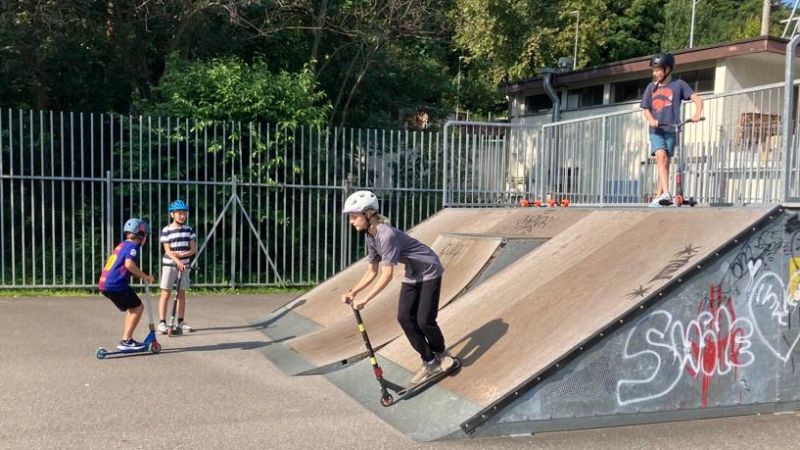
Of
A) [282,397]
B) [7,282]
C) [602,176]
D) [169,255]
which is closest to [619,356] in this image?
[282,397]

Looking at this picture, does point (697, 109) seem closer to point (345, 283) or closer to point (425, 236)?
point (425, 236)

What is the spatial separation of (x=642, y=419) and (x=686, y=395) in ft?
1.59

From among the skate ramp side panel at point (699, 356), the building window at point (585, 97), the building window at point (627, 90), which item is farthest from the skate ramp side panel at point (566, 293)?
the building window at point (585, 97)

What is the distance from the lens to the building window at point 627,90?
2492cm

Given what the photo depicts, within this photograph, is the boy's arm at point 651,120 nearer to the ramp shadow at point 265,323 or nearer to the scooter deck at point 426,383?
the scooter deck at point 426,383

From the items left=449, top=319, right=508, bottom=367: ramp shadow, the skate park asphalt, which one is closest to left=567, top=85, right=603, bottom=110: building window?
the skate park asphalt

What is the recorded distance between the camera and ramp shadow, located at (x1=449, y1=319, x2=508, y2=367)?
5633 mm

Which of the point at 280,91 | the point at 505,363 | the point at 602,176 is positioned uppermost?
the point at 280,91

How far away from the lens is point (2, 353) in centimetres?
718

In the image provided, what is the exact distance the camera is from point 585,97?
2744cm

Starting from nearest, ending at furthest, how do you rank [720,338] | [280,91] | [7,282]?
[720,338] < [7,282] < [280,91]

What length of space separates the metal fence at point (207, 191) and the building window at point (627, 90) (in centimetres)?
1439

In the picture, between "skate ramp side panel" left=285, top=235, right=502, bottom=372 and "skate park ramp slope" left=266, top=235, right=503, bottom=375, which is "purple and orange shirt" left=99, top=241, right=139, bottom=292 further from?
"skate ramp side panel" left=285, top=235, right=502, bottom=372

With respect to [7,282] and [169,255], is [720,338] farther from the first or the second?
[7,282]
